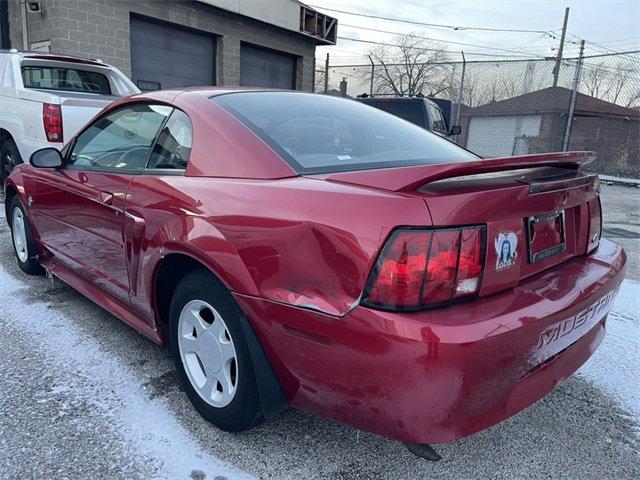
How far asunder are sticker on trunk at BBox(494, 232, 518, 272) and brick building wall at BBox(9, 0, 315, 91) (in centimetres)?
1000

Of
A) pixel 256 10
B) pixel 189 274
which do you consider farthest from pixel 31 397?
pixel 256 10

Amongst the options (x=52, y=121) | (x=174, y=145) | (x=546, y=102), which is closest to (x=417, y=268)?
(x=174, y=145)

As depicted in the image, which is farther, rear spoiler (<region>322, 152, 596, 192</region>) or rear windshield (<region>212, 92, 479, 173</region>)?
rear windshield (<region>212, 92, 479, 173</region>)

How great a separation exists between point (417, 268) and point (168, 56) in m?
11.7

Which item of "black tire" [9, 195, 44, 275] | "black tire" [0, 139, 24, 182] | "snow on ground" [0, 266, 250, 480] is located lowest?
"snow on ground" [0, 266, 250, 480]

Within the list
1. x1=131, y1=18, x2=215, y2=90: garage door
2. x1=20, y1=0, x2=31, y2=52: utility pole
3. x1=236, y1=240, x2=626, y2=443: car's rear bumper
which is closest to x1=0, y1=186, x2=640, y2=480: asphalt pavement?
x1=236, y1=240, x2=626, y2=443: car's rear bumper

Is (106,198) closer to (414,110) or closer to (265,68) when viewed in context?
(414,110)

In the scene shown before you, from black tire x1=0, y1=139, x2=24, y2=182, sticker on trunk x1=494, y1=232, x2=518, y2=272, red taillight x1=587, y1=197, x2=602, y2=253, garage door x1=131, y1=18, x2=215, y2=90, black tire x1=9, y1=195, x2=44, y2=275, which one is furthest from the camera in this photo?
garage door x1=131, y1=18, x2=215, y2=90

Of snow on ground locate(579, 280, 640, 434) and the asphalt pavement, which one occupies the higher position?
snow on ground locate(579, 280, 640, 434)

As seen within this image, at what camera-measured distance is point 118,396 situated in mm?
2432

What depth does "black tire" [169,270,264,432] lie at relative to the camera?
1.97 metres

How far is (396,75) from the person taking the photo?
29.1 meters

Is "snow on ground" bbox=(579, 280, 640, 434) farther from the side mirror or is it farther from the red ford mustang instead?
the side mirror

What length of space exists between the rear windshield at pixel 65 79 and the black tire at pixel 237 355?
5.54m
